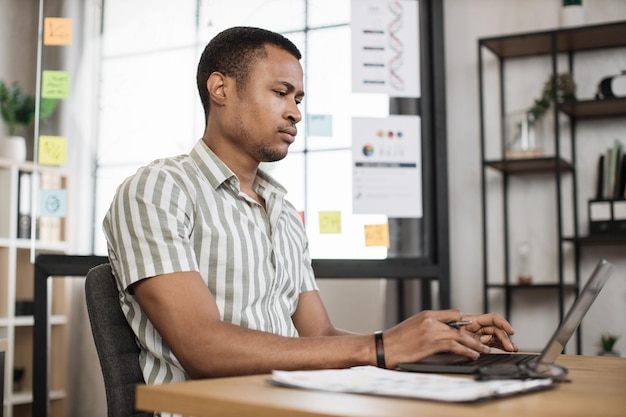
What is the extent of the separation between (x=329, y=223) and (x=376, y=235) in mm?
182

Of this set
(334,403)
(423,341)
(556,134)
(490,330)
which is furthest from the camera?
(556,134)

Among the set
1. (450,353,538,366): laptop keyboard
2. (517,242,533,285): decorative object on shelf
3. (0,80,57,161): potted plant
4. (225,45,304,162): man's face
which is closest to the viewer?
(450,353,538,366): laptop keyboard

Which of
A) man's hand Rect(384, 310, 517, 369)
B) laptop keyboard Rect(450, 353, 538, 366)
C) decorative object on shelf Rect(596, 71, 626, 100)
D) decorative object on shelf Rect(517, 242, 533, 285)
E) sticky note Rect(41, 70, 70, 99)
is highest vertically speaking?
decorative object on shelf Rect(596, 71, 626, 100)

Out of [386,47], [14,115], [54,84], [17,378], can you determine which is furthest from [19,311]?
[386,47]

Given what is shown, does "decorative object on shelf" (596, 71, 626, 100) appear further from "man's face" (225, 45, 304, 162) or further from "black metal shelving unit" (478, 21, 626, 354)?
"man's face" (225, 45, 304, 162)

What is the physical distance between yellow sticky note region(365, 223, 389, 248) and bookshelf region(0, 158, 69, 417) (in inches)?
73.3

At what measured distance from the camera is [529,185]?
3.41 m

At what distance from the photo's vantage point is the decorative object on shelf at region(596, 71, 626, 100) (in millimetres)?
3107

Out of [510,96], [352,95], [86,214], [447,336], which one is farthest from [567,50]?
[447,336]

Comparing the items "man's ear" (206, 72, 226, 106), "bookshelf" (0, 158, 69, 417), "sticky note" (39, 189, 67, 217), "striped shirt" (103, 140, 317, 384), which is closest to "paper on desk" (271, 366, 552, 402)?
"striped shirt" (103, 140, 317, 384)

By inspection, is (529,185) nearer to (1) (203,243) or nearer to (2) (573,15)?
(2) (573,15)

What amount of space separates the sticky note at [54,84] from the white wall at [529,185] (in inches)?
67.7

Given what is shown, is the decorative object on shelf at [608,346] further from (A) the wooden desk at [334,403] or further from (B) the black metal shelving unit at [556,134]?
(A) the wooden desk at [334,403]

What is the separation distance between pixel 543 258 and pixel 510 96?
0.74 metres
